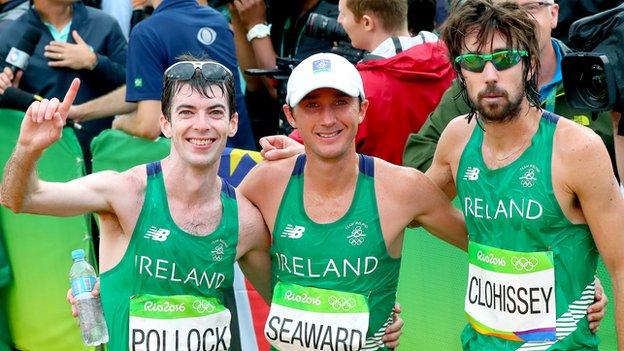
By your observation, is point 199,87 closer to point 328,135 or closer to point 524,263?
point 328,135

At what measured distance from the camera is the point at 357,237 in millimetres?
5660

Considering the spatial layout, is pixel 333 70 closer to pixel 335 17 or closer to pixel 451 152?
pixel 451 152

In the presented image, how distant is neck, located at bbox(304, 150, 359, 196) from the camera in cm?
571

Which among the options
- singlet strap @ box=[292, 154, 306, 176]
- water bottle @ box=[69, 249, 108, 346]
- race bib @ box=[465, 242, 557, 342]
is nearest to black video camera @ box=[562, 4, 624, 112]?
race bib @ box=[465, 242, 557, 342]

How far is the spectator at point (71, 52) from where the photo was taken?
8.66m

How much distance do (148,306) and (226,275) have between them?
39cm

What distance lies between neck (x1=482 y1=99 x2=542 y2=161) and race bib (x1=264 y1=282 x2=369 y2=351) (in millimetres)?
932

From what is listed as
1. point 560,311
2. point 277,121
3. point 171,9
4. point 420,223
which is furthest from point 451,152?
point 277,121

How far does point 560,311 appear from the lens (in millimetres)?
5316

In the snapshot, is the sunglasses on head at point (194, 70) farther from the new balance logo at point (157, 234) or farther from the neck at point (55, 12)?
the neck at point (55, 12)

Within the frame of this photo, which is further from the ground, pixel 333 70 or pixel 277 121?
pixel 333 70

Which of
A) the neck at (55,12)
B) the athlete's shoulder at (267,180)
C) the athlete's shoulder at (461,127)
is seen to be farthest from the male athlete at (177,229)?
the neck at (55,12)

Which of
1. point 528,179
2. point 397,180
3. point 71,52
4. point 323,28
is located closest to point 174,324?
point 397,180

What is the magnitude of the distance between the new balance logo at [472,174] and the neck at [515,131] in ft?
0.41
